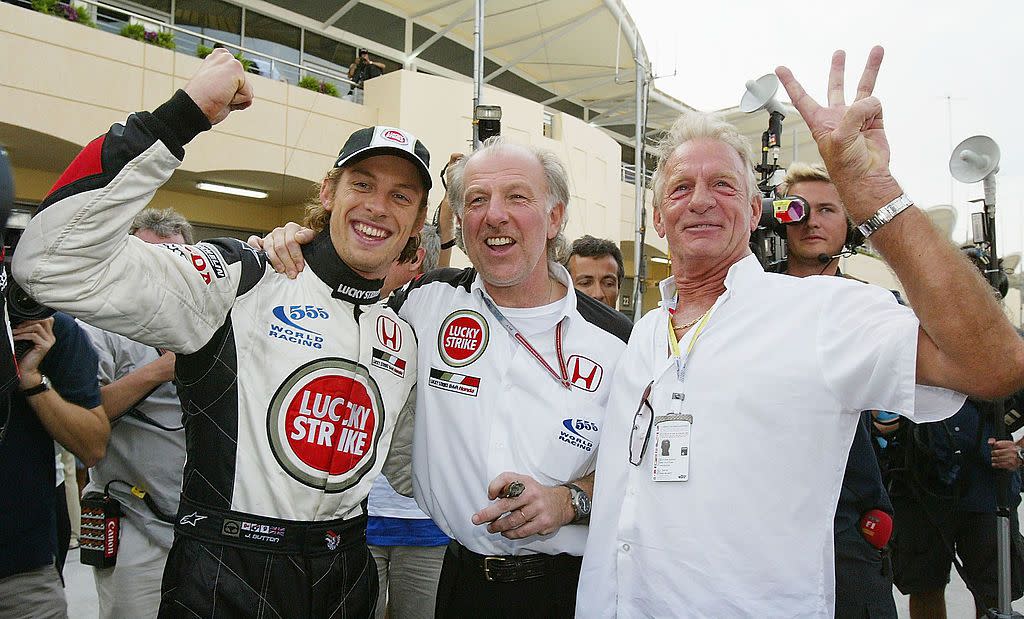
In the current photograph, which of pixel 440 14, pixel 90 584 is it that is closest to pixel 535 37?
pixel 440 14

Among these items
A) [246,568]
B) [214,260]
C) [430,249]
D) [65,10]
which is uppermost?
[65,10]

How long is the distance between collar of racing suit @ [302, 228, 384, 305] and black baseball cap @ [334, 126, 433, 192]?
265mm

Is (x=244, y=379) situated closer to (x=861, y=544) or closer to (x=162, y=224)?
(x=162, y=224)

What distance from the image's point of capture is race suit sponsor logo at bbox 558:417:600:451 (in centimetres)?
233

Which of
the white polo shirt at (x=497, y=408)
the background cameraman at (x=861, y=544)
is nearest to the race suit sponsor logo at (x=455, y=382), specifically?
the white polo shirt at (x=497, y=408)

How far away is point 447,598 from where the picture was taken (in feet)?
7.89

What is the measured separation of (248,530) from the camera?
70.9 inches

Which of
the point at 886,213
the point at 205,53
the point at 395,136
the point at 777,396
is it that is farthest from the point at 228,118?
the point at 886,213

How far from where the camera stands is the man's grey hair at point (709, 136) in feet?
7.34

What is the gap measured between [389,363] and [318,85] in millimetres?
12081

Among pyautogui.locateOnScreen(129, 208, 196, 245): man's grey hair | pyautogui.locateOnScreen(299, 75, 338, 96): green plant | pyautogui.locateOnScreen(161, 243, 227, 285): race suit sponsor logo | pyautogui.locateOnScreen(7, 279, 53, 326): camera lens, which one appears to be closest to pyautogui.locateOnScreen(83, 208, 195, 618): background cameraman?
pyautogui.locateOnScreen(129, 208, 196, 245): man's grey hair

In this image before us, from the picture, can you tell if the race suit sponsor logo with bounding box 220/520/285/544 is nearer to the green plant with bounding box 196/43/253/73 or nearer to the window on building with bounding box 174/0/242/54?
the green plant with bounding box 196/43/253/73

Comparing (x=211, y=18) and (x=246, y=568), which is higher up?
(x=211, y=18)

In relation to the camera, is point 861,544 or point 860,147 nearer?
point 860,147
